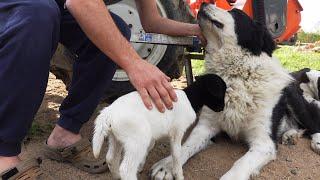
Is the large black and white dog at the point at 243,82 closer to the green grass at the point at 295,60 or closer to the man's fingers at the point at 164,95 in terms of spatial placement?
the man's fingers at the point at 164,95

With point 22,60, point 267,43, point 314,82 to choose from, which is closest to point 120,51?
point 22,60

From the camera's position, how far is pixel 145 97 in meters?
2.19

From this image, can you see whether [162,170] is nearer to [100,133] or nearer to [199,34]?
[100,133]

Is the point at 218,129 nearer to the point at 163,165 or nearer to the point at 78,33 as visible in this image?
the point at 163,165

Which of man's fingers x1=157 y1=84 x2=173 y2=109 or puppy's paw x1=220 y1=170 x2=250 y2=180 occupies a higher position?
man's fingers x1=157 y1=84 x2=173 y2=109

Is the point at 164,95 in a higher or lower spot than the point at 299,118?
higher

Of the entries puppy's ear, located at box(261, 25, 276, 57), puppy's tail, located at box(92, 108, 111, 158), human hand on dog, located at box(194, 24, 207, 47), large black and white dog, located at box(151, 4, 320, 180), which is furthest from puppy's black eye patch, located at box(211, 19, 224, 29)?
puppy's tail, located at box(92, 108, 111, 158)

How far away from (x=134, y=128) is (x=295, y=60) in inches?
203

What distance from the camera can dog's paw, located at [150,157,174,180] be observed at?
8.94 feet

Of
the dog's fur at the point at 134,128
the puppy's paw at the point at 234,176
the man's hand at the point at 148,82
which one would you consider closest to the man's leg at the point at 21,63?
the dog's fur at the point at 134,128

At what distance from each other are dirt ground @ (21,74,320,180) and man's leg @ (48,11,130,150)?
0.71 ft

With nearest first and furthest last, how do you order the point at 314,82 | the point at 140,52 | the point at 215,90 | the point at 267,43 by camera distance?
the point at 215,90, the point at 267,43, the point at 140,52, the point at 314,82

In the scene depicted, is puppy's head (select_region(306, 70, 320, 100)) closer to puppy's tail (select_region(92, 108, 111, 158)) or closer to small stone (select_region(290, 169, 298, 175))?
small stone (select_region(290, 169, 298, 175))

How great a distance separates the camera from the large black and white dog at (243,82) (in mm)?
3311
